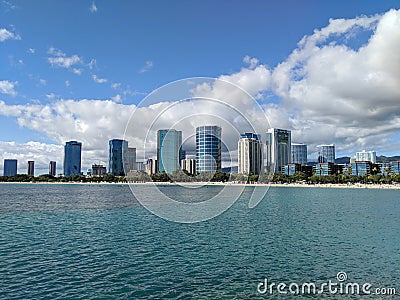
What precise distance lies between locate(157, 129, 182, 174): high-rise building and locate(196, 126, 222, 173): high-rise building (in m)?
1.50

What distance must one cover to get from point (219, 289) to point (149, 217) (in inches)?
1086

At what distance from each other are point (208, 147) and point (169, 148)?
132 inches

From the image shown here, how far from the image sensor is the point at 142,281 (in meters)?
16.2

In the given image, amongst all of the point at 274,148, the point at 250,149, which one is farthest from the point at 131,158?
the point at 274,148

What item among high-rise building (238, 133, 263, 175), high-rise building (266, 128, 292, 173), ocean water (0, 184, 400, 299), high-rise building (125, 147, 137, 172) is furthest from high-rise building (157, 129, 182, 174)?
ocean water (0, 184, 400, 299)

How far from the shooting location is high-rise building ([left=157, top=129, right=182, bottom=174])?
54.2 ft

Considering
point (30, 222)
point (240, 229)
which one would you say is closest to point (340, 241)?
point (240, 229)

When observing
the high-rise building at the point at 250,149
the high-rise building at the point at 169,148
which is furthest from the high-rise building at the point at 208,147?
the high-rise building at the point at 169,148

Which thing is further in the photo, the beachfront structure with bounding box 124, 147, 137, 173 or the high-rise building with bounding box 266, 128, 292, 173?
the high-rise building with bounding box 266, 128, 292, 173

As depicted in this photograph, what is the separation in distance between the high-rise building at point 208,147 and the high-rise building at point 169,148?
59.0 inches

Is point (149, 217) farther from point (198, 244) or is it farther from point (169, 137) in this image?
point (169, 137)

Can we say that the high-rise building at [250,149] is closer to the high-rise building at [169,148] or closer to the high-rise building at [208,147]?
the high-rise building at [208,147]

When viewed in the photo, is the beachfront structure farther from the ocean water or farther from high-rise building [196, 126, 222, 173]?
the ocean water

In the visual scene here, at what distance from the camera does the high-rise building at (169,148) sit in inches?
651
